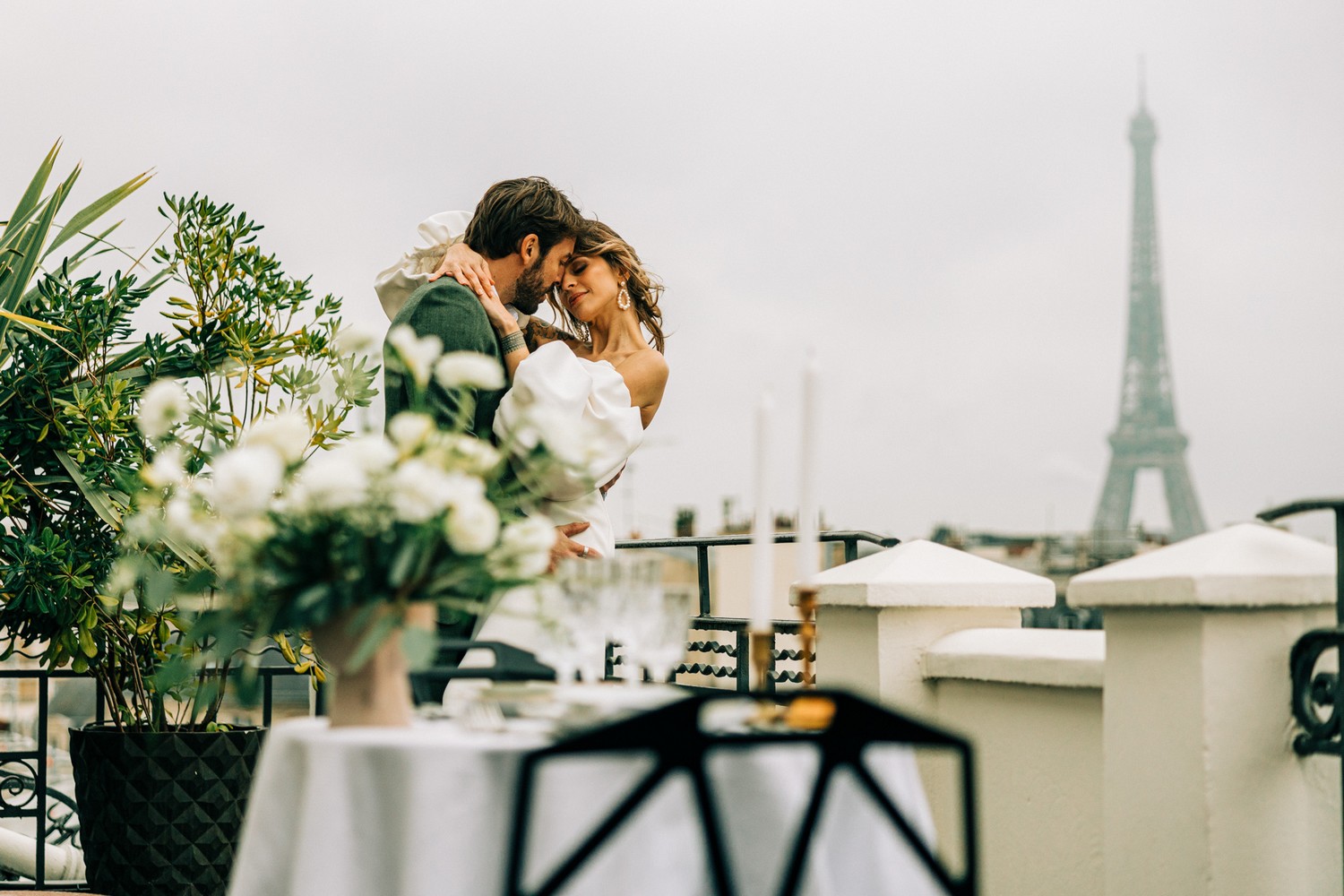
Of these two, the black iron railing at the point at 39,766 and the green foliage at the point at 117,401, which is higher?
the green foliage at the point at 117,401

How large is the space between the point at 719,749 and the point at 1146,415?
45648mm

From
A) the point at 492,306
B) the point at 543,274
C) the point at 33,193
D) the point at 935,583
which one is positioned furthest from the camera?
the point at 33,193

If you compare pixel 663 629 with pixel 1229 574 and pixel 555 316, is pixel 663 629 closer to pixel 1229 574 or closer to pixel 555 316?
pixel 1229 574

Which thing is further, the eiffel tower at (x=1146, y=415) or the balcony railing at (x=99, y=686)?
the eiffel tower at (x=1146, y=415)

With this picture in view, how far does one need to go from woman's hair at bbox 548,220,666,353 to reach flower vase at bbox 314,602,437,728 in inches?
66.8

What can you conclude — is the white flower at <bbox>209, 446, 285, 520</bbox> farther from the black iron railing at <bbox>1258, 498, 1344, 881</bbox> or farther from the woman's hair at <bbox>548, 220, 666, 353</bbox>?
the woman's hair at <bbox>548, 220, 666, 353</bbox>

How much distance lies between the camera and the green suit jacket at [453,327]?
9.10 ft

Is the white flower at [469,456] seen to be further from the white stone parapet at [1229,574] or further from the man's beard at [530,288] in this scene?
Result: the man's beard at [530,288]

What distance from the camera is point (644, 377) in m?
3.10

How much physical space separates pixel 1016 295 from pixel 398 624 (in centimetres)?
6888

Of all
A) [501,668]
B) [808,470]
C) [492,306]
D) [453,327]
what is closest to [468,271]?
[492,306]

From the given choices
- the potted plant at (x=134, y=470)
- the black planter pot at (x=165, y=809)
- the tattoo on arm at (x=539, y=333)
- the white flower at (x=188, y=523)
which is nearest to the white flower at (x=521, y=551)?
the white flower at (x=188, y=523)

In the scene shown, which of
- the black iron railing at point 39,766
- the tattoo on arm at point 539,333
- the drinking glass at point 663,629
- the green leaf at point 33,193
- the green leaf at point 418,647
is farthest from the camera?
the green leaf at point 33,193

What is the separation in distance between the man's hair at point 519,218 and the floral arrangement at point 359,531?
1485 millimetres
